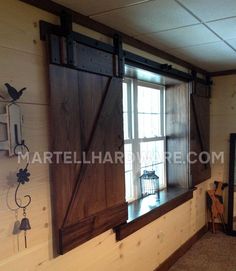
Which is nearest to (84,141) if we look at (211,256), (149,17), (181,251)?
(149,17)

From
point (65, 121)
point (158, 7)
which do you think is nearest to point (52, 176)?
point (65, 121)

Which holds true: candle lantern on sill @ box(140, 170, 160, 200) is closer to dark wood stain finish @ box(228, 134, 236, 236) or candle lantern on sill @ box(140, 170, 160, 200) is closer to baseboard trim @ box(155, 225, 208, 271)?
baseboard trim @ box(155, 225, 208, 271)

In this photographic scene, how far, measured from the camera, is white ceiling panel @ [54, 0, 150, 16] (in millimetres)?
1675

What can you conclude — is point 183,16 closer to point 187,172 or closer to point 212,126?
point 187,172

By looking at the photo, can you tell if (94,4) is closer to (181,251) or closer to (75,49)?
(75,49)

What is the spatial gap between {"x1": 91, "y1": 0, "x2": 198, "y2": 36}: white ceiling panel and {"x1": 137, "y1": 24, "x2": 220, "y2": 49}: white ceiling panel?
0.37 feet

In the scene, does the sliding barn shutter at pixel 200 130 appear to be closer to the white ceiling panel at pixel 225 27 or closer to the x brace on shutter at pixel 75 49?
the white ceiling panel at pixel 225 27

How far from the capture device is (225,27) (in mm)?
2162

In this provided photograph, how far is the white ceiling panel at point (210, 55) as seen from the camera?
2.71m

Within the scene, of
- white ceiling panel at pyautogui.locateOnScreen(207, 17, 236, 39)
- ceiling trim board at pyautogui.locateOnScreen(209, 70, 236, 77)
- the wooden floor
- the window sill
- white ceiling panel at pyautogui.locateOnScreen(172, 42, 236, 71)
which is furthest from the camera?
ceiling trim board at pyautogui.locateOnScreen(209, 70, 236, 77)

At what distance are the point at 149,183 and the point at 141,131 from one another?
0.56m

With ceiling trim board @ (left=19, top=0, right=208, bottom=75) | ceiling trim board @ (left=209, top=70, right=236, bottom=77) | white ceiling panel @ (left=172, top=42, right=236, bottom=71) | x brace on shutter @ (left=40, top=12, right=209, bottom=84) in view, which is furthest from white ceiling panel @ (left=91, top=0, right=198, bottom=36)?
ceiling trim board @ (left=209, top=70, right=236, bottom=77)

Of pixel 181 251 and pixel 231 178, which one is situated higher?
pixel 231 178

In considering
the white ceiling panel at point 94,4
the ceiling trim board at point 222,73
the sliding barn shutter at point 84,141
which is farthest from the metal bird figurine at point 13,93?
Answer: the ceiling trim board at point 222,73
